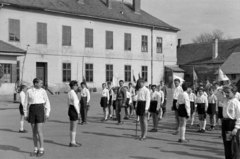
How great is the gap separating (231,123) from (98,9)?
3196cm

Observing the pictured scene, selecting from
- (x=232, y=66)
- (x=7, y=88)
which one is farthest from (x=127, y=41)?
(x=7, y=88)

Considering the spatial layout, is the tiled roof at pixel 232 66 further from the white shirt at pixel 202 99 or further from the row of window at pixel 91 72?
the white shirt at pixel 202 99

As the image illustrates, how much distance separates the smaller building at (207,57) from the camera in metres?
45.7

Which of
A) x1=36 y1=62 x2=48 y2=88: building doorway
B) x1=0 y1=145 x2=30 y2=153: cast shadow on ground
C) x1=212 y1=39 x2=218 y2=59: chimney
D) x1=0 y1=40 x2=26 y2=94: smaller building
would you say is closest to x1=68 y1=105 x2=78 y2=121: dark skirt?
x1=0 y1=145 x2=30 y2=153: cast shadow on ground

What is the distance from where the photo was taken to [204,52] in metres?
51.2

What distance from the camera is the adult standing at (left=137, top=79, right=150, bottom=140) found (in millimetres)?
9617

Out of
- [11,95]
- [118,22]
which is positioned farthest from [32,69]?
[118,22]

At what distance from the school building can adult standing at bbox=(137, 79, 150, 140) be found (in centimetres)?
2244

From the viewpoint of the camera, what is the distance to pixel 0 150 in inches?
316

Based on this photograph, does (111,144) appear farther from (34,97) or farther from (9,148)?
(9,148)

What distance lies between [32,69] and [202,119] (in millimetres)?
22844

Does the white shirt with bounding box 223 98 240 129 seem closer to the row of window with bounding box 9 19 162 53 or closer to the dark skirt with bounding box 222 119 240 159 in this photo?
the dark skirt with bounding box 222 119 240 159

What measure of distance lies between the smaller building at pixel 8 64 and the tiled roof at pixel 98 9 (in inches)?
217

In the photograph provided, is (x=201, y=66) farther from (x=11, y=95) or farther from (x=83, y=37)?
(x=11, y=95)
